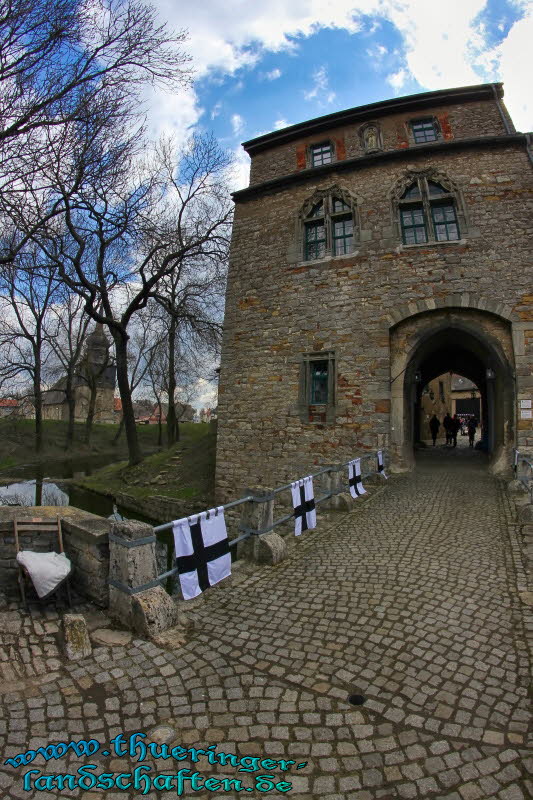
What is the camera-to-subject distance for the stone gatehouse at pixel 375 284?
10.6 meters

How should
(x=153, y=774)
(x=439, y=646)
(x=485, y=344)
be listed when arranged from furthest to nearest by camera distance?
1. (x=485, y=344)
2. (x=439, y=646)
3. (x=153, y=774)

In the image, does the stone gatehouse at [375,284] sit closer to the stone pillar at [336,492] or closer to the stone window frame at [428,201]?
the stone window frame at [428,201]

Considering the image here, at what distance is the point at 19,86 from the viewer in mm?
6477

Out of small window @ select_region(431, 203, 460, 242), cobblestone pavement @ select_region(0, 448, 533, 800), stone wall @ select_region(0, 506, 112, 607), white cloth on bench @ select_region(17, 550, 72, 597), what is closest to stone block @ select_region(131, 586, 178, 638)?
cobblestone pavement @ select_region(0, 448, 533, 800)

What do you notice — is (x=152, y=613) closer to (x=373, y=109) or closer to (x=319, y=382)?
(x=319, y=382)

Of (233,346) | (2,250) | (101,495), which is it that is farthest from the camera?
(101,495)

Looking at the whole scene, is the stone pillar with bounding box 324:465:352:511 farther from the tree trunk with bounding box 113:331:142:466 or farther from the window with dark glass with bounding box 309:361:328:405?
the tree trunk with bounding box 113:331:142:466

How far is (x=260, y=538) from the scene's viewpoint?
209 inches

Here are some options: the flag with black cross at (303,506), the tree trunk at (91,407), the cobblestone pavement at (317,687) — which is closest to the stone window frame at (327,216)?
the flag with black cross at (303,506)

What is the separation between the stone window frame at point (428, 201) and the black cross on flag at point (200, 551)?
9.95 metres

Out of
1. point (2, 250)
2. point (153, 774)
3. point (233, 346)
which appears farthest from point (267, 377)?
point (153, 774)

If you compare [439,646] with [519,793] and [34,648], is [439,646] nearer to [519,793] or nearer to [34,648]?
[519,793]

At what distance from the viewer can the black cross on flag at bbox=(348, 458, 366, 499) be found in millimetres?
8695

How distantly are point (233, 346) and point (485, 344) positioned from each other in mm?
7277
